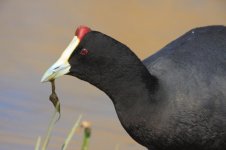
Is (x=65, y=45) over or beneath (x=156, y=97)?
beneath

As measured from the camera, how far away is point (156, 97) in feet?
22.6

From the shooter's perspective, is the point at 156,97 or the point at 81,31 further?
the point at 156,97

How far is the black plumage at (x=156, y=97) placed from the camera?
22.4 feet

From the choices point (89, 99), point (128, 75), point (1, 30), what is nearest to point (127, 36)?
point (1, 30)

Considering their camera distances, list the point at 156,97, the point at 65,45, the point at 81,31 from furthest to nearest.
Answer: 1. the point at 65,45
2. the point at 156,97
3. the point at 81,31

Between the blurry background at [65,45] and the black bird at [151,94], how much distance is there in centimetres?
207

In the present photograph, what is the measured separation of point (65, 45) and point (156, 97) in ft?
16.1

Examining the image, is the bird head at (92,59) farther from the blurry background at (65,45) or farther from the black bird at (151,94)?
the blurry background at (65,45)

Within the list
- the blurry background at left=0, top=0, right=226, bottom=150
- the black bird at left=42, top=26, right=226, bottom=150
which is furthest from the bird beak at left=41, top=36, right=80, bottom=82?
the blurry background at left=0, top=0, right=226, bottom=150

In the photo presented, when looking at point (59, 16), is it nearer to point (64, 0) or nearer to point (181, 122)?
point (64, 0)

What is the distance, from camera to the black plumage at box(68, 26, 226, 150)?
268 inches

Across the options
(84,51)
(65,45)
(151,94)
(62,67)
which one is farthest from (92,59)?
(65,45)

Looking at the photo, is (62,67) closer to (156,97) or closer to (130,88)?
(130,88)

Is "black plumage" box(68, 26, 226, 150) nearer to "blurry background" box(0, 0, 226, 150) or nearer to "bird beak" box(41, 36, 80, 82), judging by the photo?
"bird beak" box(41, 36, 80, 82)
